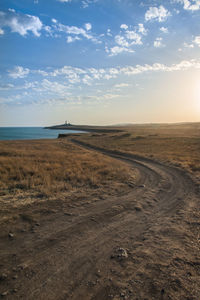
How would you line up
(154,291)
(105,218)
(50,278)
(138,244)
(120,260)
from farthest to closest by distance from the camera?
(105,218) < (138,244) < (120,260) < (50,278) < (154,291)

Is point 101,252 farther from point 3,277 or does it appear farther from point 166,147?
point 166,147

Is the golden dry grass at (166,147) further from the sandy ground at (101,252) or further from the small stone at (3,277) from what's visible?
the small stone at (3,277)

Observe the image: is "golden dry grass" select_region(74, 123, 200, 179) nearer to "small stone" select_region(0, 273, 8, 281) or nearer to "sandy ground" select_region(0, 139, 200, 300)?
"sandy ground" select_region(0, 139, 200, 300)

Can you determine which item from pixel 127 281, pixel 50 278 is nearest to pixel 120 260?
pixel 127 281

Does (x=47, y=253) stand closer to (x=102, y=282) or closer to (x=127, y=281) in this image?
(x=102, y=282)

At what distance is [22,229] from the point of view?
5461 millimetres

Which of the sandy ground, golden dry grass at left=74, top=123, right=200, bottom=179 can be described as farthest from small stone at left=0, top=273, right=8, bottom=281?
golden dry grass at left=74, top=123, right=200, bottom=179

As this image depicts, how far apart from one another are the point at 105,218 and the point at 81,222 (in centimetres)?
101

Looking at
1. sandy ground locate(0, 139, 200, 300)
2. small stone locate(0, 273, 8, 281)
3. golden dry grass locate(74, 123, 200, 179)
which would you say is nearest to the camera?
sandy ground locate(0, 139, 200, 300)

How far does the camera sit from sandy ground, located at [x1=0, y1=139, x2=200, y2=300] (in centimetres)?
339

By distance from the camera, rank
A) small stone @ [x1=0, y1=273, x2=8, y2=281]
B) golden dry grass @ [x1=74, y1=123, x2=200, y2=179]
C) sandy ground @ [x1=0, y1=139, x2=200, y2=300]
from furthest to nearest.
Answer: golden dry grass @ [x1=74, y1=123, x2=200, y2=179], small stone @ [x1=0, y1=273, x2=8, y2=281], sandy ground @ [x1=0, y1=139, x2=200, y2=300]

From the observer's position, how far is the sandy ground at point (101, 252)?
3395 mm

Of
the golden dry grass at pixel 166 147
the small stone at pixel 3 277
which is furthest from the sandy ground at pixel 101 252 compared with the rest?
the golden dry grass at pixel 166 147

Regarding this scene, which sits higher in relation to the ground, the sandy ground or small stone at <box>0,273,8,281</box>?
small stone at <box>0,273,8,281</box>
